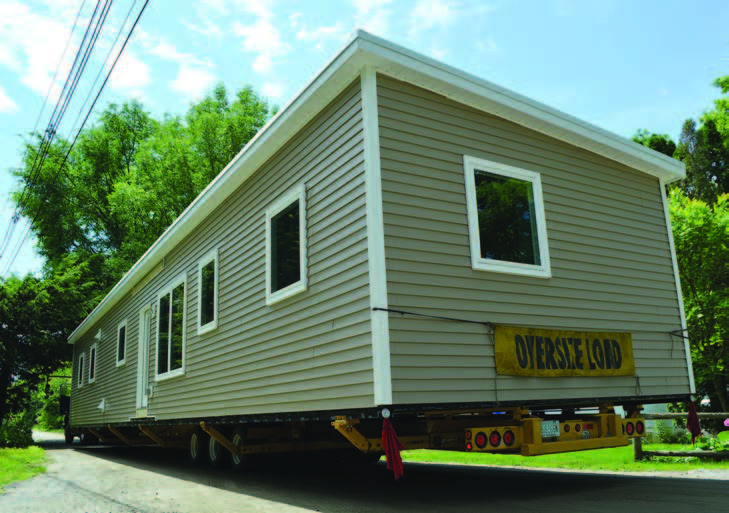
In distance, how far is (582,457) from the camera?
10.8 meters

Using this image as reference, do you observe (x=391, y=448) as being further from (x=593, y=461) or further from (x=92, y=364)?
(x=92, y=364)

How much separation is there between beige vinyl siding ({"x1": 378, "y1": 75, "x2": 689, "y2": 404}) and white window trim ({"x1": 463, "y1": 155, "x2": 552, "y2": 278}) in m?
0.08

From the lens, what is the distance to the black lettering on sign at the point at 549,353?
6.58 metres

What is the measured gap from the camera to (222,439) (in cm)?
924

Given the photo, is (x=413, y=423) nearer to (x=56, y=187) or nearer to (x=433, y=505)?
(x=433, y=505)

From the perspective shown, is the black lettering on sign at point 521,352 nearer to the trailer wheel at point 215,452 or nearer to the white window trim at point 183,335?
the trailer wheel at point 215,452

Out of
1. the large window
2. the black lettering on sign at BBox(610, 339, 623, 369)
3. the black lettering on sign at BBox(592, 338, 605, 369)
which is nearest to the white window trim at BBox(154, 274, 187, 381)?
the large window

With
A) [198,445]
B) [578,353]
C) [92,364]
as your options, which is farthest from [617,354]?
[92,364]

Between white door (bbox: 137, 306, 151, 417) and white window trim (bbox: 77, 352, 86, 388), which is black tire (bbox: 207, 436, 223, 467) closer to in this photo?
white door (bbox: 137, 306, 151, 417)

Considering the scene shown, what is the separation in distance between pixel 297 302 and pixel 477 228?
7.27 feet

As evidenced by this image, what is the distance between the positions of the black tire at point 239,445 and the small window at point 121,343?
7.49 meters

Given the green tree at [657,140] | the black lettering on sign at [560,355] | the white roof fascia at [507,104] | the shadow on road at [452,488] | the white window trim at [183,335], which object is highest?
the green tree at [657,140]

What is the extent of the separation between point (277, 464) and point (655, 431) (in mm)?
7619

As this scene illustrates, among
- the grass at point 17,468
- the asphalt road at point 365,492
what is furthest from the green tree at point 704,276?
the grass at point 17,468
